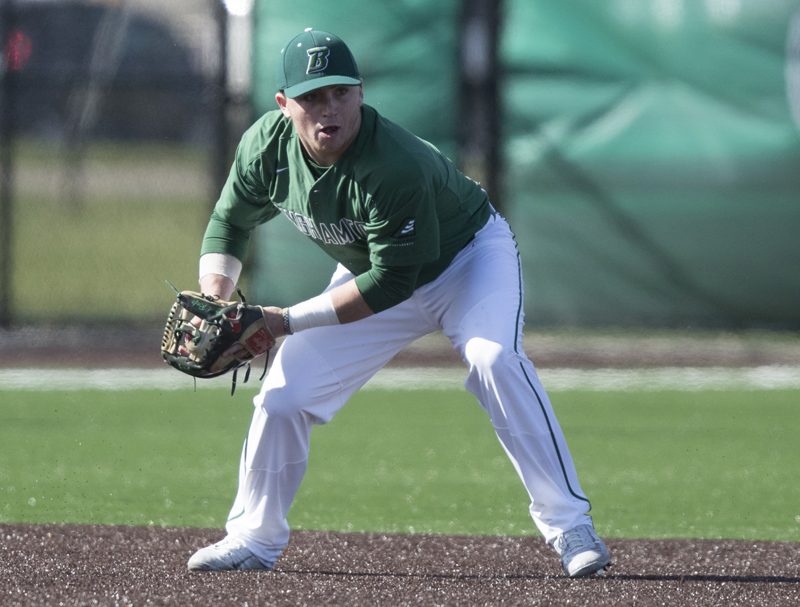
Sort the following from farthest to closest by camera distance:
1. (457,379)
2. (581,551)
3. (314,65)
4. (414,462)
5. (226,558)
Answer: (457,379)
(414,462)
(226,558)
(581,551)
(314,65)

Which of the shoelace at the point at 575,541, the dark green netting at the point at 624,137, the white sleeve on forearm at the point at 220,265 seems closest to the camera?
→ the shoelace at the point at 575,541

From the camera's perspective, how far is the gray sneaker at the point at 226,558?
12.2 feet

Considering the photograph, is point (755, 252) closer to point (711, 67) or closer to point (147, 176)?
point (711, 67)

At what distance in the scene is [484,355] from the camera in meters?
3.66

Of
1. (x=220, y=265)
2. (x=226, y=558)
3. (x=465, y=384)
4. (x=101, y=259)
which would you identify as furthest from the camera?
(x=101, y=259)

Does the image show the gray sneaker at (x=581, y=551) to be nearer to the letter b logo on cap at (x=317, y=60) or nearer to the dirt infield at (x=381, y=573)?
the dirt infield at (x=381, y=573)

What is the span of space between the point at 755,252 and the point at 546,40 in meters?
2.52

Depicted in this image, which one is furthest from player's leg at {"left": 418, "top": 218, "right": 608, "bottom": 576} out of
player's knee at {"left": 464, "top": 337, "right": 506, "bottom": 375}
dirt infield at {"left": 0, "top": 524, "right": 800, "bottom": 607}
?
dirt infield at {"left": 0, "top": 524, "right": 800, "bottom": 607}

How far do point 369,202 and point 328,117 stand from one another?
304mm

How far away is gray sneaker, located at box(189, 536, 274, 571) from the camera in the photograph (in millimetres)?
3705

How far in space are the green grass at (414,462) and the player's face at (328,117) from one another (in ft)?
5.77

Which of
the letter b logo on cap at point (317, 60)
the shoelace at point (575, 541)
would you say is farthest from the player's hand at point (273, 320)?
the shoelace at point (575, 541)

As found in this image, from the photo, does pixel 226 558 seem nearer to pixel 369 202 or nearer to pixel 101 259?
pixel 369 202

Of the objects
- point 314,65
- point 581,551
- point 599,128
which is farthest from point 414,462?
point 599,128
